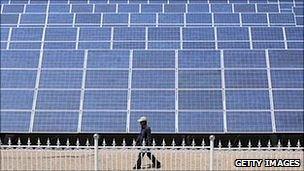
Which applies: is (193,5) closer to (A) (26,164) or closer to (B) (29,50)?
(B) (29,50)

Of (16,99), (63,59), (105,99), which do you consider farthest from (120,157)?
(63,59)

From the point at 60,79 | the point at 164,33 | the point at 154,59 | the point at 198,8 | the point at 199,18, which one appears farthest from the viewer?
the point at 198,8

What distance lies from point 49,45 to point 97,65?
108 inches

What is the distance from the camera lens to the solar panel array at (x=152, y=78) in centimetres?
1880

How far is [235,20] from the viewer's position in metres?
26.2

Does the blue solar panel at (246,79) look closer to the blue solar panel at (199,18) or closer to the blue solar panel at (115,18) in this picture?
the blue solar panel at (199,18)

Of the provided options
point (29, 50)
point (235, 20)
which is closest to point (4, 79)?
point (29, 50)

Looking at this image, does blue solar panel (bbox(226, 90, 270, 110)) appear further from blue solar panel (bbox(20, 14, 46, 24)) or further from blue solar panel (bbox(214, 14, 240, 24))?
blue solar panel (bbox(20, 14, 46, 24))

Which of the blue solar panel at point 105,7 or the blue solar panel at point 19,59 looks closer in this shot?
the blue solar panel at point 19,59

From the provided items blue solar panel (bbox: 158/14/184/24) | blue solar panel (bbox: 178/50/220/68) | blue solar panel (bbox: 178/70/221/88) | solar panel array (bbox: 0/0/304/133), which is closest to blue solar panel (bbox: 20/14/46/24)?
solar panel array (bbox: 0/0/304/133)

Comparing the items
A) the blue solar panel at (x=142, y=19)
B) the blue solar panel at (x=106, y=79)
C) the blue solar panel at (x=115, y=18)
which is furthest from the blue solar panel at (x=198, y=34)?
the blue solar panel at (x=106, y=79)

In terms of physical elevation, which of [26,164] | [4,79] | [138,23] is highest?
[138,23]

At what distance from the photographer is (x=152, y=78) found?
20.1 metres

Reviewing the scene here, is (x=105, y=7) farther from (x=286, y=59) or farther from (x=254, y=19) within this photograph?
(x=286, y=59)
